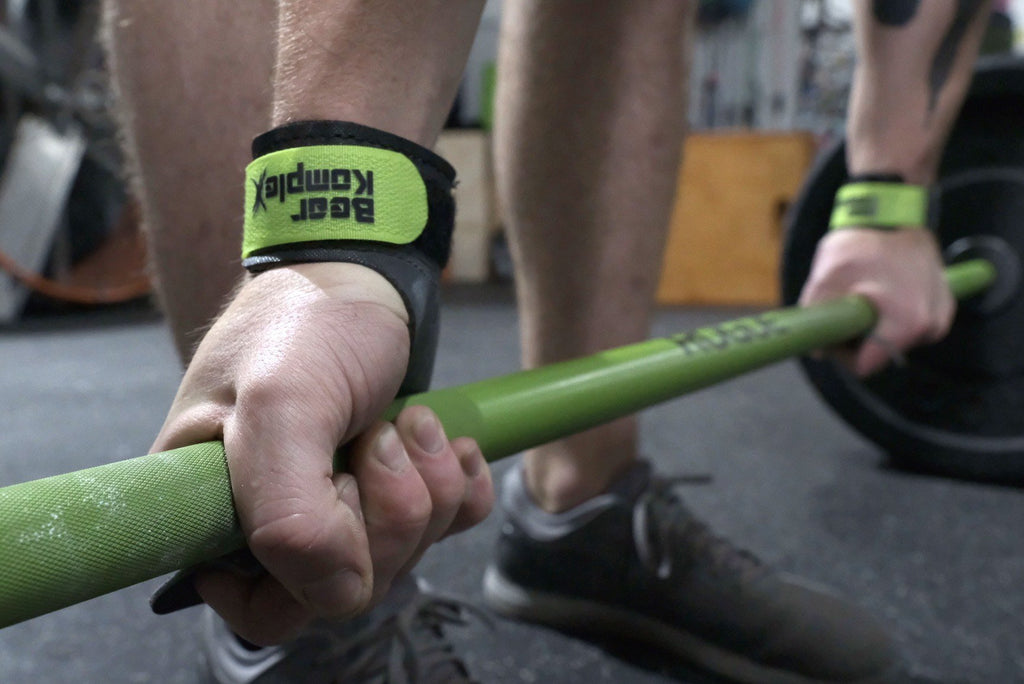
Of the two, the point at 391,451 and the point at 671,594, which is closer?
the point at 391,451

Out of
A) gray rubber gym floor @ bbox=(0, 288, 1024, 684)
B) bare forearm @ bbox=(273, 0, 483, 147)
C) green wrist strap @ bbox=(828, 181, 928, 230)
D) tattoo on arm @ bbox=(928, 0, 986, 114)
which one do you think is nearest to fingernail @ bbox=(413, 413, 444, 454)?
bare forearm @ bbox=(273, 0, 483, 147)

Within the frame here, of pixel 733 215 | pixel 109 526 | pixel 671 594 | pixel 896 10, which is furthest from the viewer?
pixel 733 215

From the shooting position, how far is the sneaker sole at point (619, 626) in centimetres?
67

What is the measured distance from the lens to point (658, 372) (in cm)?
52

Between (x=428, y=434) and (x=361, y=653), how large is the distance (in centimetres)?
26

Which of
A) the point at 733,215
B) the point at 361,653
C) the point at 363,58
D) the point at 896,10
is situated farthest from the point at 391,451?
the point at 733,215

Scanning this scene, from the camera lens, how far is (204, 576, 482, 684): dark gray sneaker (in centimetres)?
52

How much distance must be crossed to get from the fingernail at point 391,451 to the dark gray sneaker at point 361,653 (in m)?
0.26

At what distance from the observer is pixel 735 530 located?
0.93 meters

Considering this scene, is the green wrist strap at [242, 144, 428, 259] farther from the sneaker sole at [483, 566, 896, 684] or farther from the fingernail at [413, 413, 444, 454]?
the sneaker sole at [483, 566, 896, 684]

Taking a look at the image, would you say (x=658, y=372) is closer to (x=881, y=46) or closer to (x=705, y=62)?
(x=881, y=46)

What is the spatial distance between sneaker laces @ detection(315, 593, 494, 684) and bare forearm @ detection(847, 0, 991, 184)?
676 millimetres

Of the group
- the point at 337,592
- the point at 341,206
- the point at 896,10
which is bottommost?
the point at 337,592

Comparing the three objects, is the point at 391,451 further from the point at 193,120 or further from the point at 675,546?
the point at 675,546
